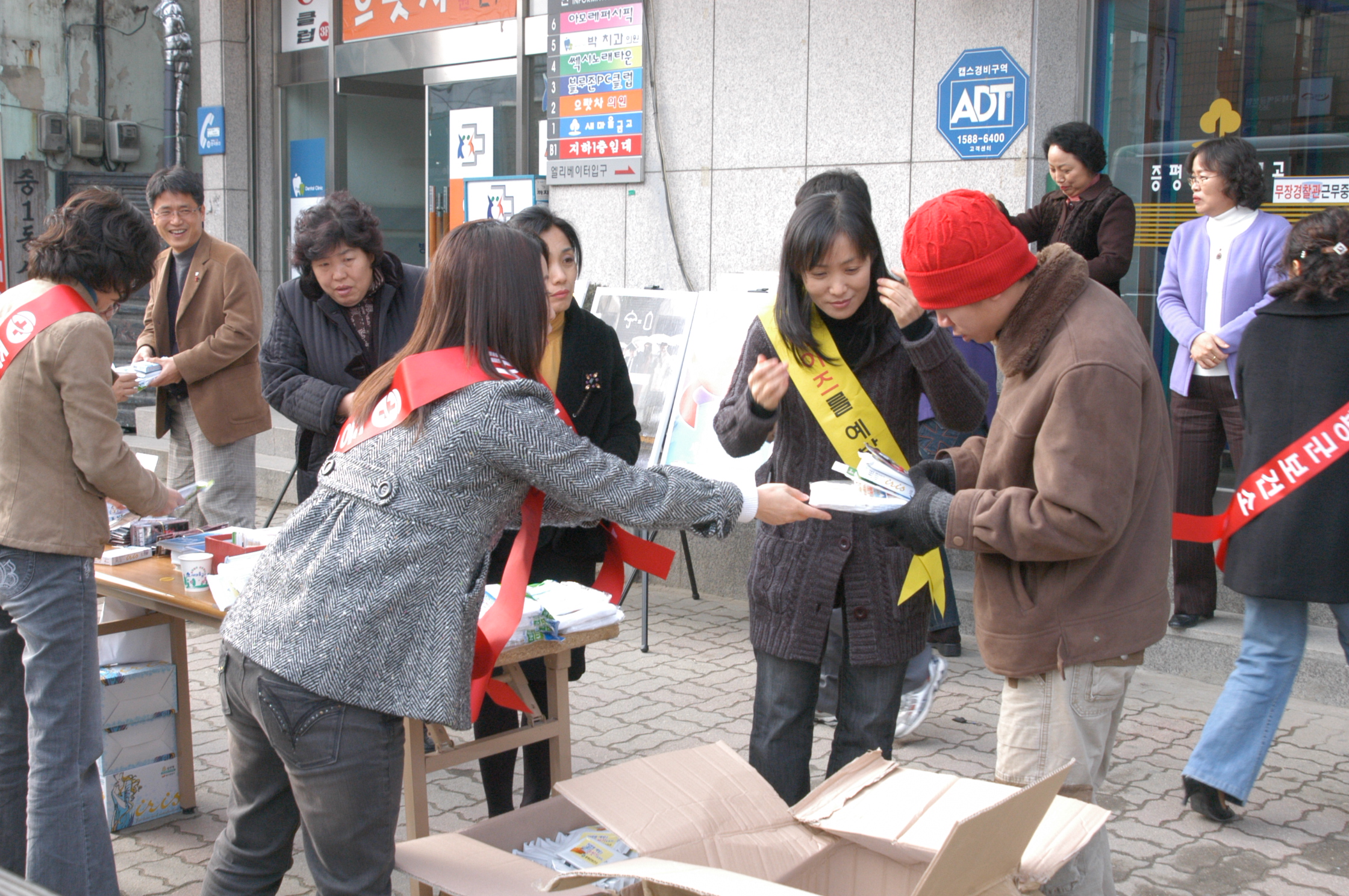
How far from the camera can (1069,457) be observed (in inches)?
85.9

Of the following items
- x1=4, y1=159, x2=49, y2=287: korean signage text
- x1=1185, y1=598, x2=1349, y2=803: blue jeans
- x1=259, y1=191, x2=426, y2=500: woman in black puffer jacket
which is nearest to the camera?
x1=1185, y1=598, x2=1349, y2=803: blue jeans

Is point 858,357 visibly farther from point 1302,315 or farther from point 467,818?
point 467,818

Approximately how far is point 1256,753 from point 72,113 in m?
12.4

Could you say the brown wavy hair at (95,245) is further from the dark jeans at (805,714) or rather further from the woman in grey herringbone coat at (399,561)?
the dark jeans at (805,714)

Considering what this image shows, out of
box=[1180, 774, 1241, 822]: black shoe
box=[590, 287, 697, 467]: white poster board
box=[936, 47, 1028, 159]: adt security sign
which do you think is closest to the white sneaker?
box=[1180, 774, 1241, 822]: black shoe

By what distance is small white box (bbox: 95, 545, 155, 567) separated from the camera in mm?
3703

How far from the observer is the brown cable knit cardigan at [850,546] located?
285 centimetres

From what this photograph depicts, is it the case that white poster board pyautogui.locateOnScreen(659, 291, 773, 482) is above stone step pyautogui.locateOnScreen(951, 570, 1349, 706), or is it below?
above

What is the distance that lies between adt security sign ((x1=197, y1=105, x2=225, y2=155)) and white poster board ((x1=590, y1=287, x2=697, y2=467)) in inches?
228

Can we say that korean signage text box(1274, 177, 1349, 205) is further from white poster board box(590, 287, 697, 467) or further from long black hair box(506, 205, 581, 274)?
long black hair box(506, 205, 581, 274)

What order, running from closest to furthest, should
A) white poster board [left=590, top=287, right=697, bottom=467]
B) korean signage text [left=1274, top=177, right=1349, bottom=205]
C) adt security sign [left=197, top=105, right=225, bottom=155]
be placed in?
1. korean signage text [left=1274, top=177, right=1349, bottom=205]
2. white poster board [left=590, top=287, right=697, bottom=467]
3. adt security sign [left=197, top=105, right=225, bottom=155]

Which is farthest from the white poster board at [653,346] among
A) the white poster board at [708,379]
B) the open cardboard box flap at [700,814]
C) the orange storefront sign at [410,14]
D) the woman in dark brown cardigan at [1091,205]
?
the orange storefront sign at [410,14]

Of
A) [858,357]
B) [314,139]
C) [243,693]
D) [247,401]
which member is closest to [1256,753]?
[858,357]

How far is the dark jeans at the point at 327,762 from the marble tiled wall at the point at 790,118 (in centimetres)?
467
